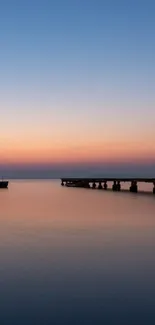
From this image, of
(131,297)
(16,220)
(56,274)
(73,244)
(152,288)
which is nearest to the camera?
(131,297)

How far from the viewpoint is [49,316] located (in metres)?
10.9

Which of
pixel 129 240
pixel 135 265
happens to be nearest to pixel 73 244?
pixel 129 240

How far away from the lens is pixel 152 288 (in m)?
13.9

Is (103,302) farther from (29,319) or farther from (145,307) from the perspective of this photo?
(29,319)

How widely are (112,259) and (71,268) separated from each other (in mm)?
2851

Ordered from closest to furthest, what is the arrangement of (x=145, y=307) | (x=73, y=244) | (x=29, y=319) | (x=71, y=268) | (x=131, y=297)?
(x=29, y=319)
(x=145, y=307)
(x=131, y=297)
(x=71, y=268)
(x=73, y=244)

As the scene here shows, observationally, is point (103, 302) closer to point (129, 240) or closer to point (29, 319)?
point (29, 319)

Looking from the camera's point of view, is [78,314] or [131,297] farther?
[131,297]

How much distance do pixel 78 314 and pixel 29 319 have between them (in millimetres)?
1442

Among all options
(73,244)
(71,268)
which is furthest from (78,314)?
(73,244)

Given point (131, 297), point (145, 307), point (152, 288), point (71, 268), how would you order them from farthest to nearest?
1. point (71, 268)
2. point (152, 288)
3. point (131, 297)
4. point (145, 307)

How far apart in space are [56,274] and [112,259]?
163 inches

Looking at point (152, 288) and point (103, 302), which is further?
point (152, 288)

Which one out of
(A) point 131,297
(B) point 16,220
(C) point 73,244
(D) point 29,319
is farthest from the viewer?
(B) point 16,220
